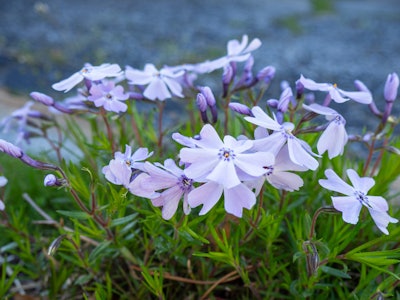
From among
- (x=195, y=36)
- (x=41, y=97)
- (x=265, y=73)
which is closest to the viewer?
(x=41, y=97)

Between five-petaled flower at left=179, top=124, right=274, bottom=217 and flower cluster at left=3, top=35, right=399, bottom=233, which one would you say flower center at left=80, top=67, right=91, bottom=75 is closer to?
flower cluster at left=3, top=35, right=399, bottom=233

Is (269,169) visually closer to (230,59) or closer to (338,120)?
(338,120)

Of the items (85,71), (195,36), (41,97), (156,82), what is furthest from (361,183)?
(195,36)

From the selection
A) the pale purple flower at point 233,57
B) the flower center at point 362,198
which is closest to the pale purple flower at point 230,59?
the pale purple flower at point 233,57

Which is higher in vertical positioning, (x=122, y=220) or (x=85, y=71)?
(x=85, y=71)

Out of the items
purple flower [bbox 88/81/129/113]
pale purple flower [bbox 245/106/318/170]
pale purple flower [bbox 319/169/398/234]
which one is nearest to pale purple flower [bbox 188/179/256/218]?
pale purple flower [bbox 245/106/318/170]

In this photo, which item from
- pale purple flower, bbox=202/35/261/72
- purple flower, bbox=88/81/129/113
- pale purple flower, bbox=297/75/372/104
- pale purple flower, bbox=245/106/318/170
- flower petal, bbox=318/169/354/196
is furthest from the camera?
pale purple flower, bbox=202/35/261/72

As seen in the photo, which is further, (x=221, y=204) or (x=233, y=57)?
(x=233, y=57)
